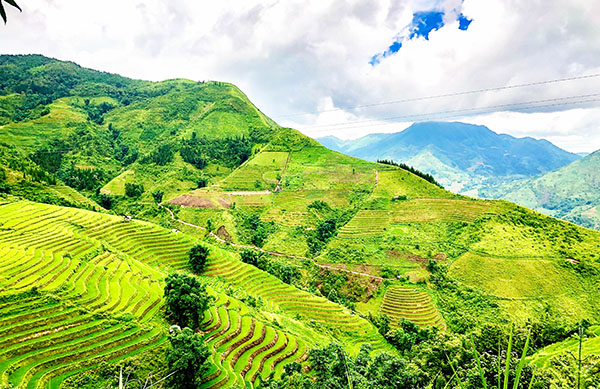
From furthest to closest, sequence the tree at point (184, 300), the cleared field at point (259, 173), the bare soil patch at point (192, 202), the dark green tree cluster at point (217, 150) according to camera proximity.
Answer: the dark green tree cluster at point (217, 150) < the cleared field at point (259, 173) < the bare soil patch at point (192, 202) < the tree at point (184, 300)

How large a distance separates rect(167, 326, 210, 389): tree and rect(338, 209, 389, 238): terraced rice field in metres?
43.7

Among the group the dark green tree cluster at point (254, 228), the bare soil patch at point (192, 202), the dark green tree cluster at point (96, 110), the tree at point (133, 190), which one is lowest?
the dark green tree cluster at point (254, 228)

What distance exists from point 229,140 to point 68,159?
55763mm

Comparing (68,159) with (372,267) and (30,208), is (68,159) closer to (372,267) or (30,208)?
(30,208)

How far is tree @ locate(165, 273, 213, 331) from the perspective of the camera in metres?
28.1

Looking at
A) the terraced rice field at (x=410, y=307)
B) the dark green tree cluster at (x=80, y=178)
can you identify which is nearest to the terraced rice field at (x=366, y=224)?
the terraced rice field at (x=410, y=307)

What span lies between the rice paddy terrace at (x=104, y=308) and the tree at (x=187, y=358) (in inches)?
69.4

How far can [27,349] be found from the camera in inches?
850

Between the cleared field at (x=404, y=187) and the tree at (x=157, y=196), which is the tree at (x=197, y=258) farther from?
the cleared field at (x=404, y=187)

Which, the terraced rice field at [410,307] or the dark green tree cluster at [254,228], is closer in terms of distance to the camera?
the terraced rice field at [410,307]

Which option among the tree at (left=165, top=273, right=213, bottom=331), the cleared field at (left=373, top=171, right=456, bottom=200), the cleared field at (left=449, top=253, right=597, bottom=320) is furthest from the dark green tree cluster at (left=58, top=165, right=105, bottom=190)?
the cleared field at (left=449, top=253, right=597, bottom=320)

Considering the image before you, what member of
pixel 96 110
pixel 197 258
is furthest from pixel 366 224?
pixel 96 110

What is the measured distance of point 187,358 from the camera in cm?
2222

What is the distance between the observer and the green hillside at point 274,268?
23359 mm
